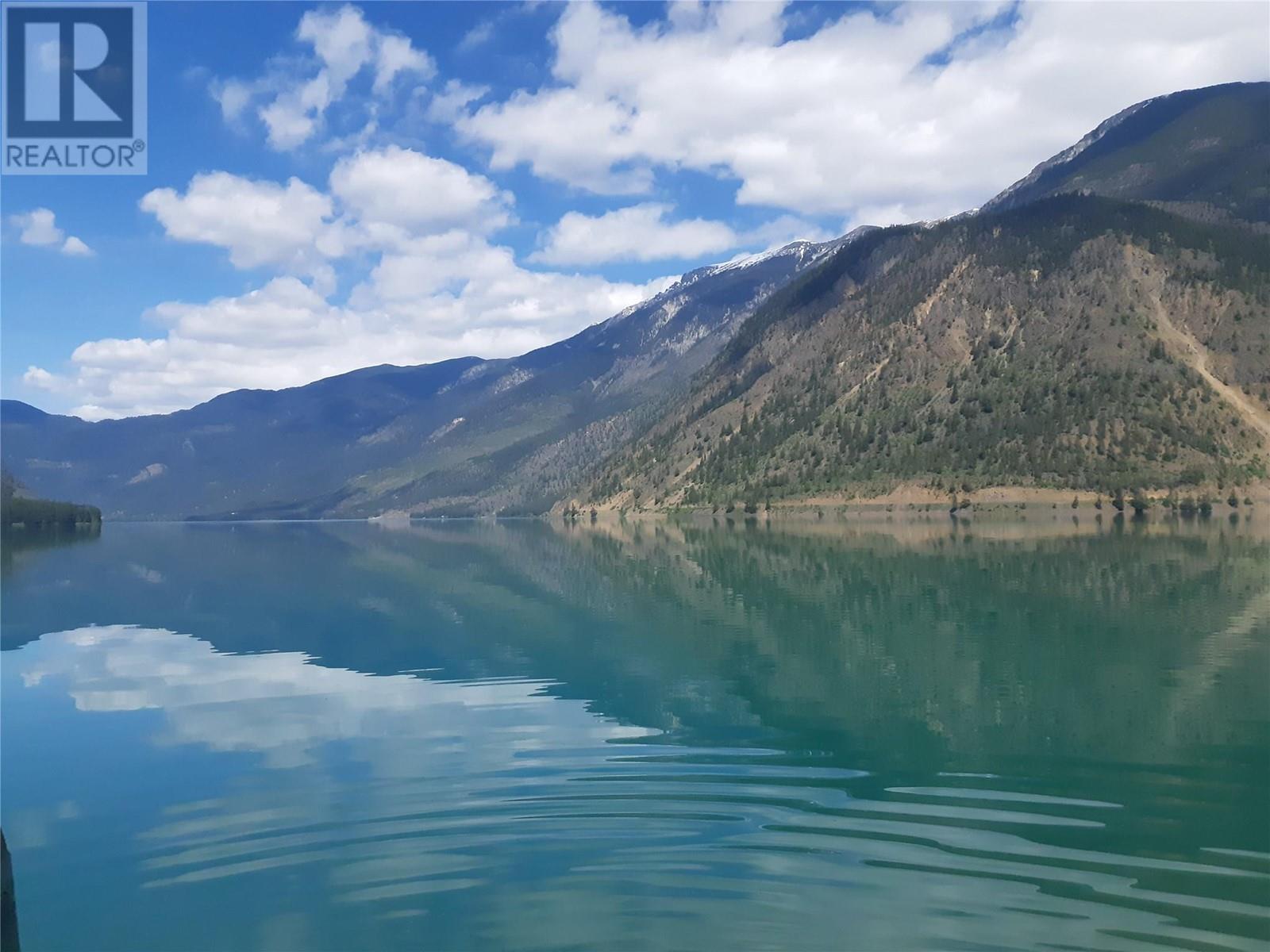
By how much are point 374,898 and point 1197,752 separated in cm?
1804

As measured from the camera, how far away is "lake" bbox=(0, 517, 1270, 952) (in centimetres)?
1414

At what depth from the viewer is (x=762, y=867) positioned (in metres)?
15.5

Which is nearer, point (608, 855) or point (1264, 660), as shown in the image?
point (608, 855)

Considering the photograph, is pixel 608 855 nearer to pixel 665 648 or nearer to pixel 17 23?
pixel 665 648

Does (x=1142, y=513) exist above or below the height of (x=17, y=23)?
Answer: below

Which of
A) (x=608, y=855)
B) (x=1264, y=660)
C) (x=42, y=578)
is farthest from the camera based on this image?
(x=42, y=578)

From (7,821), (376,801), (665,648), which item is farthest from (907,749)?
(7,821)

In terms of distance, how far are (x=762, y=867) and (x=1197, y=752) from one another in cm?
1233

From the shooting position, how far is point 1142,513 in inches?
6737

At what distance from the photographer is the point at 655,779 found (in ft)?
66.7

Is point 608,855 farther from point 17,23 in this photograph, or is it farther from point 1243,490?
point 1243,490

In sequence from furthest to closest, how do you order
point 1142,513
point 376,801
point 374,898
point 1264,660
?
point 1142,513 < point 1264,660 < point 376,801 < point 374,898

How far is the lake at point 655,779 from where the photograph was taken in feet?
46.4

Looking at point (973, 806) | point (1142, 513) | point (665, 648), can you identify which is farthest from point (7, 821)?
point (1142, 513)
